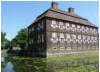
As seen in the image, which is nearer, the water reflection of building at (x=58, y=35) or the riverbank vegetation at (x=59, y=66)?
the riverbank vegetation at (x=59, y=66)

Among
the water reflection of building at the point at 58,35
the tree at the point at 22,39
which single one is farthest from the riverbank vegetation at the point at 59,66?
the tree at the point at 22,39

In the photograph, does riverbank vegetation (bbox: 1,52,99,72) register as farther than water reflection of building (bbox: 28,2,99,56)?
No

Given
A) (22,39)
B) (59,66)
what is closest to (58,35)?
(59,66)

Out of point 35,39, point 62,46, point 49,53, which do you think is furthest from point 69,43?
point 35,39

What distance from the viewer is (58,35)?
2438 cm

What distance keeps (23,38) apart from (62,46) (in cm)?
3346

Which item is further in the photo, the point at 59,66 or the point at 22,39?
the point at 22,39

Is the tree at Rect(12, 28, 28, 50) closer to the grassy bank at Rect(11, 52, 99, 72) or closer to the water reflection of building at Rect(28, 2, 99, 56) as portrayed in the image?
the water reflection of building at Rect(28, 2, 99, 56)

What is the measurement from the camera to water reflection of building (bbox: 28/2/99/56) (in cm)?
2300

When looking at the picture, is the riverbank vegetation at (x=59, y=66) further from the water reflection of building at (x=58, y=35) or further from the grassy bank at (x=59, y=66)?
the water reflection of building at (x=58, y=35)

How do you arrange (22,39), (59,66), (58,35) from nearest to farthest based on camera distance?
(59,66) < (58,35) < (22,39)

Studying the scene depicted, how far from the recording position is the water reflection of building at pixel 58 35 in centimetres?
2300

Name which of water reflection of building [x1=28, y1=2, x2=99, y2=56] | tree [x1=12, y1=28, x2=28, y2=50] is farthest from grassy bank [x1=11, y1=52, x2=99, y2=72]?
tree [x1=12, y1=28, x2=28, y2=50]

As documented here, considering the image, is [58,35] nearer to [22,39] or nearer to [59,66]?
[59,66]
